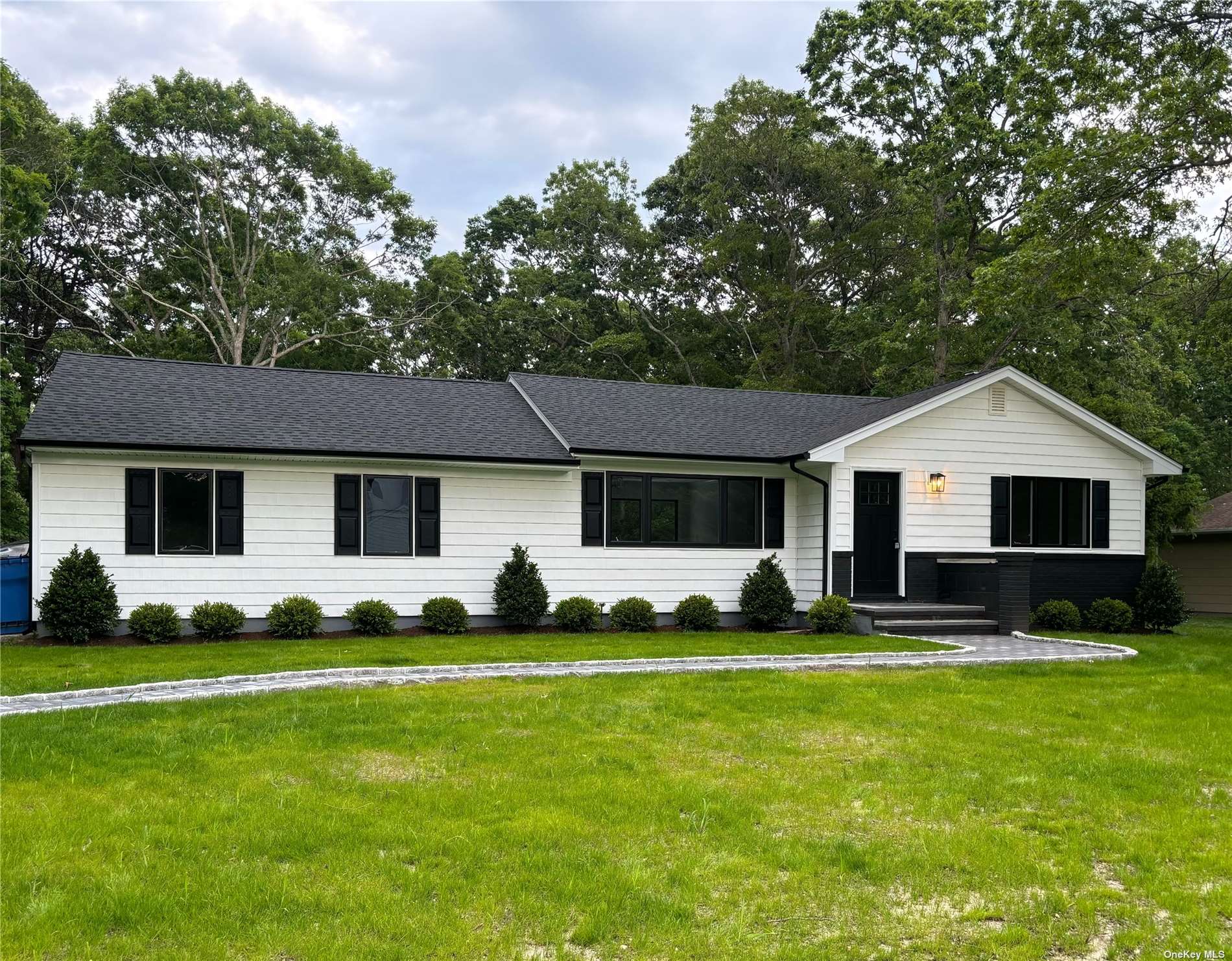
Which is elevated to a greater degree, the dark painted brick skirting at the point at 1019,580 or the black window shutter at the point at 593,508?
the black window shutter at the point at 593,508

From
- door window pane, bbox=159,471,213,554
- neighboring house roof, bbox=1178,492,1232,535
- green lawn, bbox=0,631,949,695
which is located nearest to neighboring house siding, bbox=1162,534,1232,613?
neighboring house roof, bbox=1178,492,1232,535

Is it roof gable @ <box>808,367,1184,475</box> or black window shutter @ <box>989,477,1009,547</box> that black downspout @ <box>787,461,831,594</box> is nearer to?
roof gable @ <box>808,367,1184,475</box>

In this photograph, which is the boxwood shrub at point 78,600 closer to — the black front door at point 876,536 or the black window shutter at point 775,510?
the black window shutter at point 775,510

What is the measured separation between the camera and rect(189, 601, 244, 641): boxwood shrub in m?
13.4

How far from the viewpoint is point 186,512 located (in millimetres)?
14023

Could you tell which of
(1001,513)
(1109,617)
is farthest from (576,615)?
(1109,617)

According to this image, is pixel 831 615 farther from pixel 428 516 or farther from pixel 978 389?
pixel 428 516

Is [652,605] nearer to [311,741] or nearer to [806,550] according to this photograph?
[806,550]

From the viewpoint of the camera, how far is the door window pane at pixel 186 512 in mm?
13922

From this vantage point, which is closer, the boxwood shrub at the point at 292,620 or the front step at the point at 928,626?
the boxwood shrub at the point at 292,620

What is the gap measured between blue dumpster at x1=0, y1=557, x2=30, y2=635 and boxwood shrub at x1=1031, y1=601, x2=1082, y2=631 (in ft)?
50.4

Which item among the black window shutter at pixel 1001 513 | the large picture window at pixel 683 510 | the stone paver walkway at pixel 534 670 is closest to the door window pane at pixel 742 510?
the large picture window at pixel 683 510

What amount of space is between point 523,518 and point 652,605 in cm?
245

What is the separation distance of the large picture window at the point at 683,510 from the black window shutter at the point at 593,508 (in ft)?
0.48
